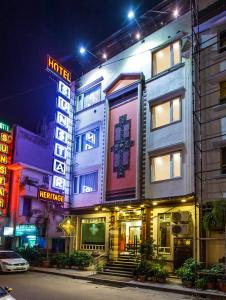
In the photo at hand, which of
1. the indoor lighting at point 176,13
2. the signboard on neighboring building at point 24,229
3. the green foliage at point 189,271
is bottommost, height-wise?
Answer: the green foliage at point 189,271

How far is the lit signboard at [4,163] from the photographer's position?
34.4 metres

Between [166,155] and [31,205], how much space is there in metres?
20.4

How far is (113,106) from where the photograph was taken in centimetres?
2647

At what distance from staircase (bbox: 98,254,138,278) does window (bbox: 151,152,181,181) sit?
16.4 ft

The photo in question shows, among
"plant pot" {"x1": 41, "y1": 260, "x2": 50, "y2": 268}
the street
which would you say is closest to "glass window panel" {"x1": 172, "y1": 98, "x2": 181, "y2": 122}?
the street

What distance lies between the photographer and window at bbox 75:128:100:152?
28.0 meters

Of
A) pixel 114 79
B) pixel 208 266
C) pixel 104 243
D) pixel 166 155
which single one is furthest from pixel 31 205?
pixel 208 266

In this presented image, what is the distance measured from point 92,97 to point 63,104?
2683 mm

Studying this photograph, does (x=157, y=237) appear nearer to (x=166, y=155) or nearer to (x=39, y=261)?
(x=166, y=155)

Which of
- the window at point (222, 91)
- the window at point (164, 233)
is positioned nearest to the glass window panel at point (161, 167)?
the window at point (164, 233)

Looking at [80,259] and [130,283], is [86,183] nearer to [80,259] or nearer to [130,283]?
[80,259]

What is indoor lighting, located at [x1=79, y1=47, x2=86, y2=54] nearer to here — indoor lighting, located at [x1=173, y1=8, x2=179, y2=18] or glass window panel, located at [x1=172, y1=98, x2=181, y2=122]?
indoor lighting, located at [x1=173, y1=8, x2=179, y2=18]

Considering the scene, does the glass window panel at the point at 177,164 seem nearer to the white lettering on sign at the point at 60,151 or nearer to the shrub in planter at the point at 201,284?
the shrub in planter at the point at 201,284

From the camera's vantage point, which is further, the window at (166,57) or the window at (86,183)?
the window at (86,183)
